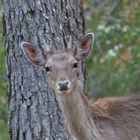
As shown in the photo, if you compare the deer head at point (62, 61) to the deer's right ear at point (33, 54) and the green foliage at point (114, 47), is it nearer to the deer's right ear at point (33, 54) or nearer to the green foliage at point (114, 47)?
the deer's right ear at point (33, 54)

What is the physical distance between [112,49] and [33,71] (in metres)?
5.31

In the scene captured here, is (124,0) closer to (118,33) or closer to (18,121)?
(118,33)

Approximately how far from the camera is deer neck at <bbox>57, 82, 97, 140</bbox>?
8781 mm

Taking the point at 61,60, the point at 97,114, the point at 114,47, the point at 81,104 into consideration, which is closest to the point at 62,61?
the point at 61,60

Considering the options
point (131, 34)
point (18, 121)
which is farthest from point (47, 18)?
point (131, 34)

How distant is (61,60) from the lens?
28.5 ft

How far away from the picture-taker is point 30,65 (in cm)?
948

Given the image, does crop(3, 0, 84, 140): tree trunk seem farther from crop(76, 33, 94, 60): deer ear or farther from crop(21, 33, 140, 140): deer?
crop(76, 33, 94, 60): deer ear

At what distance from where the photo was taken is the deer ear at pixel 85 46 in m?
9.07

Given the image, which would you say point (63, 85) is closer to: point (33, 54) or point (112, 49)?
point (33, 54)

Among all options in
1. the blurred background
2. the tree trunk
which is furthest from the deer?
Result: the blurred background

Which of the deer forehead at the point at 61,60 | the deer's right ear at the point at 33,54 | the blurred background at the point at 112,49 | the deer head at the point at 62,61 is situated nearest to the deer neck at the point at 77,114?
the deer head at the point at 62,61

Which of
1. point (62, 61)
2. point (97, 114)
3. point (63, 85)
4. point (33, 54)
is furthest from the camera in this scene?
point (97, 114)

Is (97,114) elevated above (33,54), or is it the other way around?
(33,54)
